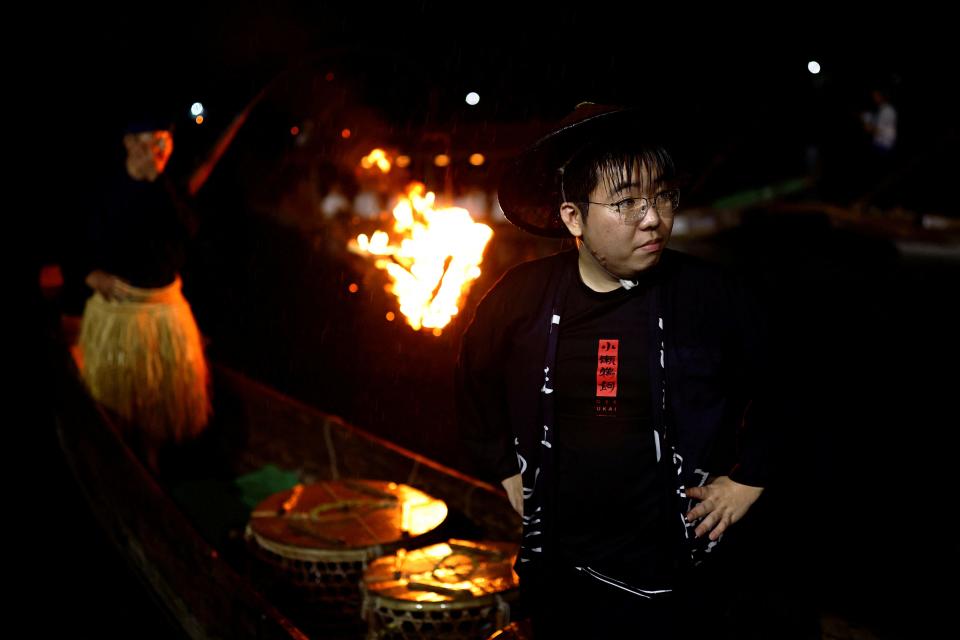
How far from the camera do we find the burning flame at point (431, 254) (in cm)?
645

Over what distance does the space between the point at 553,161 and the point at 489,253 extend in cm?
656

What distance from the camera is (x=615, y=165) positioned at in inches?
92.0

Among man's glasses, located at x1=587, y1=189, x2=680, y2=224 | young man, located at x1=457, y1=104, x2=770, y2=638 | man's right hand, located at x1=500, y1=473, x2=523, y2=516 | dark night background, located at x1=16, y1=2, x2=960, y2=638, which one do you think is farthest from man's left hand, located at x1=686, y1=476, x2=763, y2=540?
man's glasses, located at x1=587, y1=189, x2=680, y2=224

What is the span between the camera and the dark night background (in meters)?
4.68

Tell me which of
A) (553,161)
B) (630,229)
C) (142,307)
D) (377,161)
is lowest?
(142,307)

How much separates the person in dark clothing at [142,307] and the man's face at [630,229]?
13.1 feet

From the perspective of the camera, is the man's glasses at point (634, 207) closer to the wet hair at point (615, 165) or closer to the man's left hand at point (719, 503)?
the wet hair at point (615, 165)

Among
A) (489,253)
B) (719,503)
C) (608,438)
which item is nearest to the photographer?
(719,503)

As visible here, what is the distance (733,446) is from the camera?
A: 2416 mm

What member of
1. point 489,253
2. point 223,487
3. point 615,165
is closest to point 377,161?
point 489,253

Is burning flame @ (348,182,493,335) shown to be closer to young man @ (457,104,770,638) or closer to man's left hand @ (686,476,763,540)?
young man @ (457,104,770,638)

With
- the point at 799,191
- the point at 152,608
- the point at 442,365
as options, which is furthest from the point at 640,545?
the point at 799,191

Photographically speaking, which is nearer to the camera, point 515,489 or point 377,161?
point 515,489

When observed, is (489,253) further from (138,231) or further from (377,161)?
(138,231)
